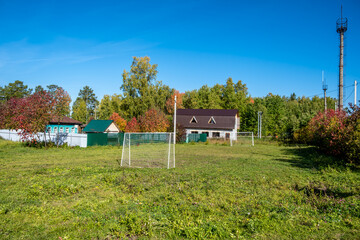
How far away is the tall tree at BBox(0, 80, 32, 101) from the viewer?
2773 inches

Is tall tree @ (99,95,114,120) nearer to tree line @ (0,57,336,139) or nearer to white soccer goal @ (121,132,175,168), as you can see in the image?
tree line @ (0,57,336,139)

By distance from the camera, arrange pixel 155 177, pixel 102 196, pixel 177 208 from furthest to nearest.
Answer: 1. pixel 155 177
2. pixel 102 196
3. pixel 177 208

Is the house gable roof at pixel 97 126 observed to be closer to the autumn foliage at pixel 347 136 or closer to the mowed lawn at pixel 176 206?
the mowed lawn at pixel 176 206

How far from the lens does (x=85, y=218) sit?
5.68 metres

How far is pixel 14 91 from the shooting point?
2859 inches

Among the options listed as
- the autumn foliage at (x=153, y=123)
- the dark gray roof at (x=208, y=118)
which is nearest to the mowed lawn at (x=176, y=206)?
the autumn foliage at (x=153, y=123)

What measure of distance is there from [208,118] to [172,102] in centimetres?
1665

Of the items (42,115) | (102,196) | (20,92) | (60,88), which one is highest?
(20,92)

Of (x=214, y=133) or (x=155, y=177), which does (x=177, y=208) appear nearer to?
(x=155, y=177)

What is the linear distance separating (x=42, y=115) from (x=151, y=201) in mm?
18824

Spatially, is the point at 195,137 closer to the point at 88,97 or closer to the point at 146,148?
the point at 146,148

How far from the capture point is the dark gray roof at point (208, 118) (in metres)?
49.1

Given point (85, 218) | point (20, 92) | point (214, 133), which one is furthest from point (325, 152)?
point (20, 92)

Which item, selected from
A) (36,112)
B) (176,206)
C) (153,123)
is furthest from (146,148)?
(153,123)
